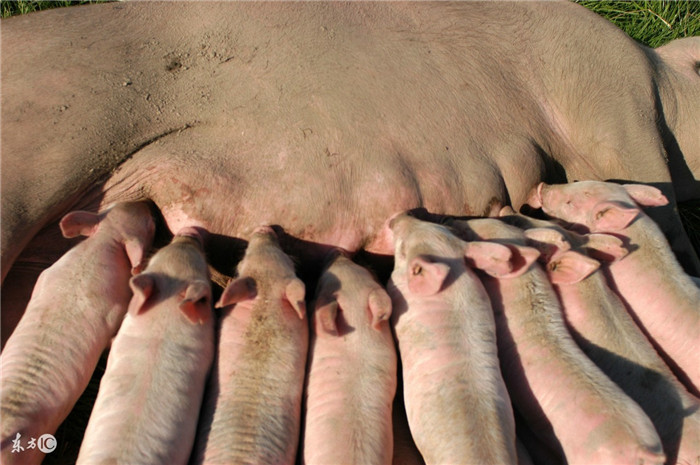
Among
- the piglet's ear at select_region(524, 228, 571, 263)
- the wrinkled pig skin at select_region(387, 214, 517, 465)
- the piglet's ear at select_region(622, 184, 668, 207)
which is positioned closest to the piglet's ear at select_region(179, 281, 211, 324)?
the wrinkled pig skin at select_region(387, 214, 517, 465)

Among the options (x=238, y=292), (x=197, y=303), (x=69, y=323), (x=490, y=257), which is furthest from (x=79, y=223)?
(x=490, y=257)

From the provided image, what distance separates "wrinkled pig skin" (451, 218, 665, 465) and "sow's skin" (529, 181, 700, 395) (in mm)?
337

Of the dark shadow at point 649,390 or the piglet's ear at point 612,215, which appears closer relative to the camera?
the dark shadow at point 649,390

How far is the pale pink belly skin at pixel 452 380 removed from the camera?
1.90m

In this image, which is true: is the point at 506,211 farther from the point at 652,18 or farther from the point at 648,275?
the point at 652,18

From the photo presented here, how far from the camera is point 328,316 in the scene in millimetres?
2102

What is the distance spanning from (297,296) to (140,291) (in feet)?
1.65

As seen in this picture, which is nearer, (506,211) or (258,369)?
(258,369)

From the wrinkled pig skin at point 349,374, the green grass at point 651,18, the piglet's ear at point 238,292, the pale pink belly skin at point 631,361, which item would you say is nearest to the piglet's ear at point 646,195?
the pale pink belly skin at point 631,361

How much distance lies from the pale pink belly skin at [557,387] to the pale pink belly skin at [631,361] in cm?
12

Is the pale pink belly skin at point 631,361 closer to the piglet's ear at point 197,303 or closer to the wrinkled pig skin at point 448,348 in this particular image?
the wrinkled pig skin at point 448,348

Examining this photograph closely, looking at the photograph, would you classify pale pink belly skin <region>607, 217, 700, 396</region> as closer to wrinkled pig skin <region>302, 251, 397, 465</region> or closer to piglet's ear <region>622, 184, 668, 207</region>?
piglet's ear <region>622, 184, 668, 207</region>

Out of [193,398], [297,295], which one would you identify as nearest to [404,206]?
[297,295]

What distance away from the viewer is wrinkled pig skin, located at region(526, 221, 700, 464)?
213 centimetres
